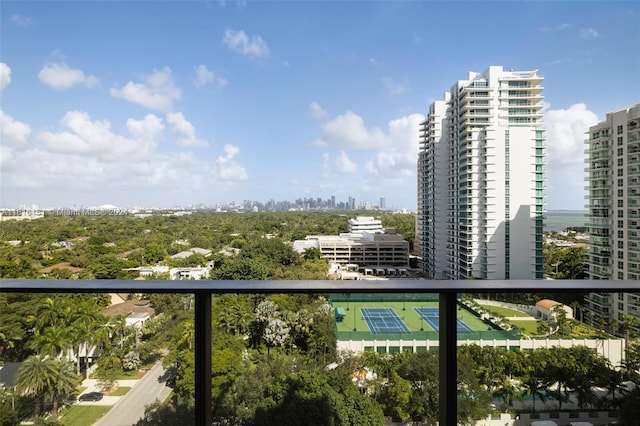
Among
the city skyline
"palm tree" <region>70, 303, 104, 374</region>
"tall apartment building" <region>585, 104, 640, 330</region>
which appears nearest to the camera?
"palm tree" <region>70, 303, 104, 374</region>

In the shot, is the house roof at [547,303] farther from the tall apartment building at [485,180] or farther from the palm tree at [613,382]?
the tall apartment building at [485,180]

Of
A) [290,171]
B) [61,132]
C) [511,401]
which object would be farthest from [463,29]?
[61,132]

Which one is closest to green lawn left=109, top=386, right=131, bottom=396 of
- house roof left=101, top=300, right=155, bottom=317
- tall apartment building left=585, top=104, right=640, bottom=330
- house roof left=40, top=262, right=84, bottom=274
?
house roof left=101, top=300, right=155, bottom=317

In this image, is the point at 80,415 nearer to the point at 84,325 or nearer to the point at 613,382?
the point at 84,325

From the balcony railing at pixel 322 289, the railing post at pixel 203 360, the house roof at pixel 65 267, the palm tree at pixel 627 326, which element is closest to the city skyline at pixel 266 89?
the house roof at pixel 65 267

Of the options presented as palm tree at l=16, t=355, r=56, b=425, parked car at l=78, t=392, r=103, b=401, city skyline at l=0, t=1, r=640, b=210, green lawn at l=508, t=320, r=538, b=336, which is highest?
city skyline at l=0, t=1, r=640, b=210

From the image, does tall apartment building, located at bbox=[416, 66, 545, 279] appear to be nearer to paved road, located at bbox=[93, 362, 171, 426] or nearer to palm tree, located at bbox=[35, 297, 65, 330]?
paved road, located at bbox=[93, 362, 171, 426]
